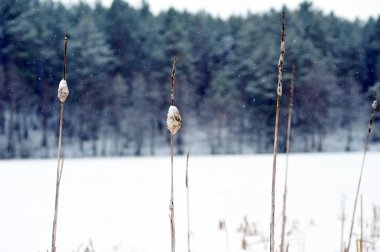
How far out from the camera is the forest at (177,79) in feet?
101

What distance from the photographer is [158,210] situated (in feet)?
23.2

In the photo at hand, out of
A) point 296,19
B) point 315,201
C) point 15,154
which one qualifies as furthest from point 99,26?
point 315,201

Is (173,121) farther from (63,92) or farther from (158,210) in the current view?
(158,210)

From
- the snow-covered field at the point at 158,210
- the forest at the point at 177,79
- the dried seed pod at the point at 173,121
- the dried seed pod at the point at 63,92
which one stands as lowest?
the snow-covered field at the point at 158,210

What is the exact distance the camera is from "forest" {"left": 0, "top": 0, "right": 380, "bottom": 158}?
30812 millimetres

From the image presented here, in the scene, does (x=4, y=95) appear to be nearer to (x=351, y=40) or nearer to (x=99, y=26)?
(x=99, y=26)

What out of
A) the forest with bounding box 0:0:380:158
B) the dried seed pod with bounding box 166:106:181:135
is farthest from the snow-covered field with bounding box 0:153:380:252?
the forest with bounding box 0:0:380:158

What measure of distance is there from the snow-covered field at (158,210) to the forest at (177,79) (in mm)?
20705

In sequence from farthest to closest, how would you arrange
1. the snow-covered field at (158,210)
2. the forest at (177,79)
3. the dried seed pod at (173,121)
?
the forest at (177,79)
the snow-covered field at (158,210)
the dried seed pod at (173,121)

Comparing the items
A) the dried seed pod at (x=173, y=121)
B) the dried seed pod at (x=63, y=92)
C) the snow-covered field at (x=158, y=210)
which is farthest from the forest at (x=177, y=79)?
the dried seed pod at (x=173, y=121)

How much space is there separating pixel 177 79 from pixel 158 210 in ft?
88.8

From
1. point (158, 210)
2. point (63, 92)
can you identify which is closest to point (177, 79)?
point (158, 210)

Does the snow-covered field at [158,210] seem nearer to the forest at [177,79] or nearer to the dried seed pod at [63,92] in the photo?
the dried seed pod at [63,92]

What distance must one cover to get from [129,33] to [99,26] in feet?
8.44
